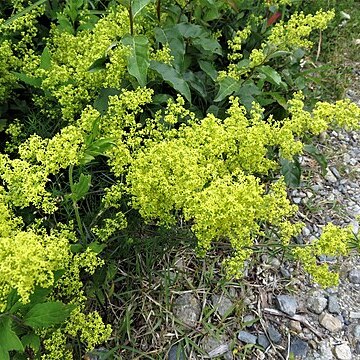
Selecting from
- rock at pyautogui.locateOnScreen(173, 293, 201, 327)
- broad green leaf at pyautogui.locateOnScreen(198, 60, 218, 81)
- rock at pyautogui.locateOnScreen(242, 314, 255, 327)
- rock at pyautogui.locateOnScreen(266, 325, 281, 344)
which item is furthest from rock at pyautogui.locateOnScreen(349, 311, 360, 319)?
broad green leaf at pyautogui.locateOnScreen(198, 60, 218, 81)

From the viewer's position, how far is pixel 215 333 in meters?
2.49

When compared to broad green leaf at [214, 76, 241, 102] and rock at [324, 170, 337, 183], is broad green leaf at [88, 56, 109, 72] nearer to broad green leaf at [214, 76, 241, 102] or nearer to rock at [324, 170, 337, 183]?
broad green leaf at [214, 76, 241, 102]

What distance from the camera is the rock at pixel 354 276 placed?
2842 millimetres

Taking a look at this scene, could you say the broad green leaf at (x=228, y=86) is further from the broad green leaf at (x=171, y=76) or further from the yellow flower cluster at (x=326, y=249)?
the yellow flower cluster at (x=326, y=249)

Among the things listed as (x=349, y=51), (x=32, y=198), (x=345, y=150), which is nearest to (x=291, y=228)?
(x=32, y=198)

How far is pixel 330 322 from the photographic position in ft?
8.68

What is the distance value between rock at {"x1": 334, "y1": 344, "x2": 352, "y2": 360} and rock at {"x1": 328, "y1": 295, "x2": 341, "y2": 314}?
169mm

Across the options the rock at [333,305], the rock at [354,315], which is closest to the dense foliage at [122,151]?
the rock at [333,305]

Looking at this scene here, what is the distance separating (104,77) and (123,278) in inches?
34.5

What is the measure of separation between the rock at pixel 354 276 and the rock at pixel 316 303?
0.22 meters

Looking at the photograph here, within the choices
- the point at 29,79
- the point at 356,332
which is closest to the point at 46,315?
the point at 29,79

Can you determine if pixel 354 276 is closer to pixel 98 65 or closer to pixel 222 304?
pixel 222 304

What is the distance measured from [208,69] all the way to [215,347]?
1351 mm

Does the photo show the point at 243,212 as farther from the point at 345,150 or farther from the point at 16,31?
the point at 345,150
